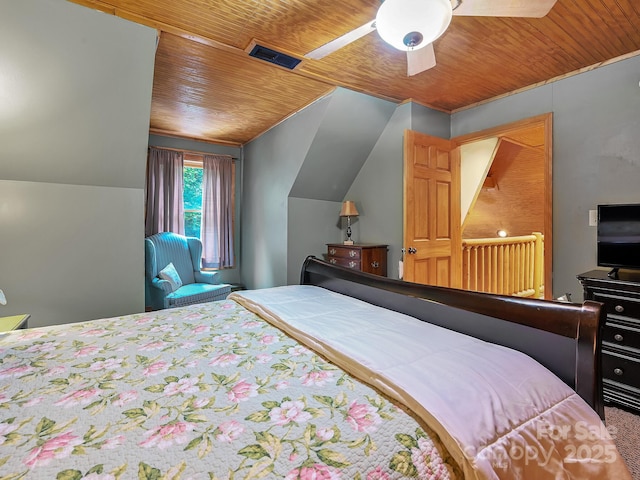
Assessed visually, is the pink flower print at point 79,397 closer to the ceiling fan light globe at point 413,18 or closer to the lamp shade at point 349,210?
the ceiling fan light globe at point 413,18

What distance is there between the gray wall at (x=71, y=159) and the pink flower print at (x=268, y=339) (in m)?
2.13

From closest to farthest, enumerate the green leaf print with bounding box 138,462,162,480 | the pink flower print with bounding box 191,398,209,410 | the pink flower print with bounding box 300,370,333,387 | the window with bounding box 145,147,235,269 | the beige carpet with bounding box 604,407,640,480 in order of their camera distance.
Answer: the green leaf print with bounding box 138,462,162,480 < the pink flower print with bounding box 191,398,209,410 < the pink flower print with bounding box 300,370,333,387 < the beige carpet with bounding box 604,407,640,480 < the window with bounding box 145,147,235,269

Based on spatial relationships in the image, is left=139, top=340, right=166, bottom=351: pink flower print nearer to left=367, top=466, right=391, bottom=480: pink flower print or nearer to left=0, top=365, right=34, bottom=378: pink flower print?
left=0, top=365, right=34, bottom=378: pink flower print

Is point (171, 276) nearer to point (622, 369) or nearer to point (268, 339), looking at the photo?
point (268, 339)

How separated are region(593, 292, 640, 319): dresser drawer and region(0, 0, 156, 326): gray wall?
11.4ft

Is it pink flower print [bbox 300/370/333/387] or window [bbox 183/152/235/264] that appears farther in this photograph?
window [bbox 183/152/235/264]

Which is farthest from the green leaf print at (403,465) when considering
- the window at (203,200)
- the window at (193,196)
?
the window at (193,196)

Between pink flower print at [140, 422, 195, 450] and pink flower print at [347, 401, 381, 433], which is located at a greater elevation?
pink flower print at [347, 401, 381, 433]

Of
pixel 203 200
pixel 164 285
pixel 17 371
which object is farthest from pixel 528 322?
pixel 203 200

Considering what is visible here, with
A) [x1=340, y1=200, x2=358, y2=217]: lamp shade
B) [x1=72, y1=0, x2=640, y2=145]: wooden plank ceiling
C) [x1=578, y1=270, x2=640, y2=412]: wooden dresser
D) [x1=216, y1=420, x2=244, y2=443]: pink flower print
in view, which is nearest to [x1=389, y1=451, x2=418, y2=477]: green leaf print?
[x1=216, y1=420, x2=244, y2=443]: pink flower print

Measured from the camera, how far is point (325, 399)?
85cm

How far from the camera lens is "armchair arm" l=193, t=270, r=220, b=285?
409cm

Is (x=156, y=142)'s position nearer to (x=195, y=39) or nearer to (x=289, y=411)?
(x=195, y=39)

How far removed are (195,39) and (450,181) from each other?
109 inches
